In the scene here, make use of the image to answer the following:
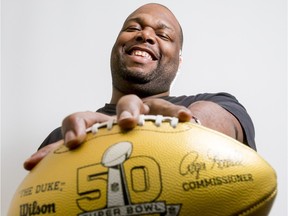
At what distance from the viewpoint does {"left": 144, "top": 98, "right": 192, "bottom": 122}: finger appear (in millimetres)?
588

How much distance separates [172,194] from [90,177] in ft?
0.36

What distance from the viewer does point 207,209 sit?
0.51m

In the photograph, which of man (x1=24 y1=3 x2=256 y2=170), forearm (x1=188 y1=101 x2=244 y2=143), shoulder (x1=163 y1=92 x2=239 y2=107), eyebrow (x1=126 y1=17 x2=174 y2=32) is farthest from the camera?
eyebrow (x1=126 y1=17 x2=174 y2=32)

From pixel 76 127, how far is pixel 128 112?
0.27 ft

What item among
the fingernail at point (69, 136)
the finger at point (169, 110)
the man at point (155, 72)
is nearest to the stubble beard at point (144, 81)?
the man at point (155, 72)

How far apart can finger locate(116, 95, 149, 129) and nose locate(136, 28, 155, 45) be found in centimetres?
65

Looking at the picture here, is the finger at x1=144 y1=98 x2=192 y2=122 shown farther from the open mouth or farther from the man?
the open mouth

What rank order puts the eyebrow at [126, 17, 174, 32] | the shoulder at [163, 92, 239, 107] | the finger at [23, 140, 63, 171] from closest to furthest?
the finger at [23, 140, 63, 171]
the shoulder at [163, 92, 239, 107]
the eyebrow at [126, 17, 174, 32]

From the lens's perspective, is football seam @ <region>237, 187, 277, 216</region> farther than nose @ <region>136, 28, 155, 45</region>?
No

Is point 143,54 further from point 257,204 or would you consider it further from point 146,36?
point 257,204

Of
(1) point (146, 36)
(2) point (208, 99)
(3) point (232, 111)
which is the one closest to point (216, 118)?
(3) point (232, 111)

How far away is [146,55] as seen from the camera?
3.98ft

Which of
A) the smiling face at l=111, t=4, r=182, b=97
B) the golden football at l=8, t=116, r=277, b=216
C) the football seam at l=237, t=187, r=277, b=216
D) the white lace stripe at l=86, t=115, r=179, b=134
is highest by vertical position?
the smiling face at l=111, t=4, r=182, b=97

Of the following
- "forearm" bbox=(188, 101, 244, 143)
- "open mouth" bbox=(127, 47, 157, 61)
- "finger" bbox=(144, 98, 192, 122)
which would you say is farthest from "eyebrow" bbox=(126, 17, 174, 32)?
"finger" bbox=(144, 98, 192, 122)
